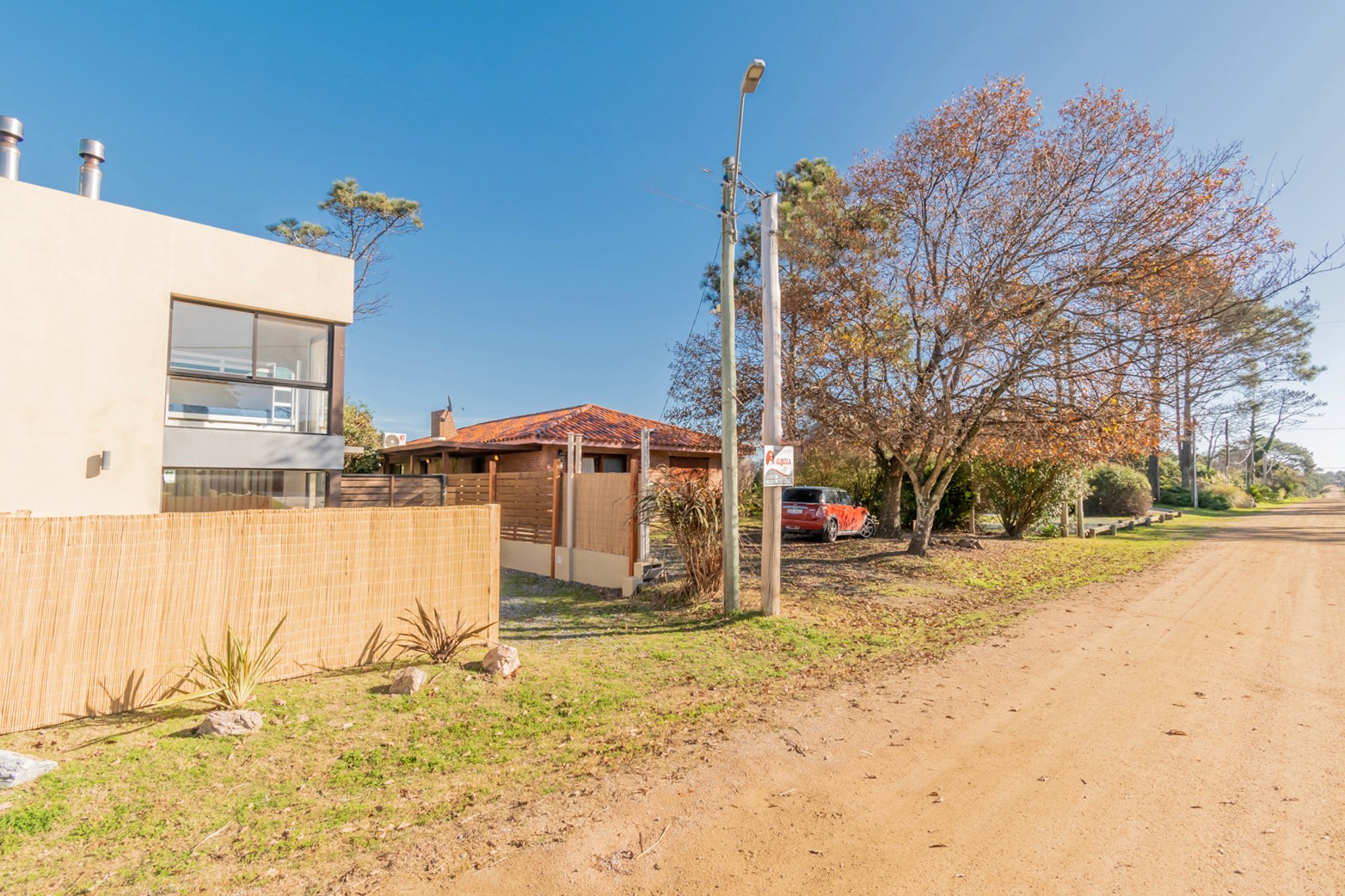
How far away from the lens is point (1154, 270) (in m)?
10.4

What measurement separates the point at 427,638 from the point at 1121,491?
3198 cm

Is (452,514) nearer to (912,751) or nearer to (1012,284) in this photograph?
(912,751)

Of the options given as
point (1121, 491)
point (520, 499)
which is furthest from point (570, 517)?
point (1121, 491)

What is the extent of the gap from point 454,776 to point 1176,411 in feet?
48.4

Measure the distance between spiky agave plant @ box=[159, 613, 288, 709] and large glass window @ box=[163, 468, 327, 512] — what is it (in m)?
5.10

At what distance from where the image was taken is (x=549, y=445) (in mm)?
22078

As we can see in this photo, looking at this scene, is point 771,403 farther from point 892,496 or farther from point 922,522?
point 892,496

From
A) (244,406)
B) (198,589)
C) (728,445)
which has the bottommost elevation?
(198,589)

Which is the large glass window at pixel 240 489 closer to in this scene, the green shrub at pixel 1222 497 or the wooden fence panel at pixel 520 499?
the wooden fence panel at pixel 520 499

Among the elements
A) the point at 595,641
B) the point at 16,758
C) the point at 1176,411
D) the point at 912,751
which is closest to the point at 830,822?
the point at 912,751

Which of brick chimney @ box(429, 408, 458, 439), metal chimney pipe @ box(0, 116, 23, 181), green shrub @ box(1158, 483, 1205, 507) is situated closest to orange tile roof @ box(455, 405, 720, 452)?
brick chimney @ box(429, 408, 458, 439)

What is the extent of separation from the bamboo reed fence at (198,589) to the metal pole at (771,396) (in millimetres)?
3701

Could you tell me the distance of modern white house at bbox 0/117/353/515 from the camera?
8469 mm

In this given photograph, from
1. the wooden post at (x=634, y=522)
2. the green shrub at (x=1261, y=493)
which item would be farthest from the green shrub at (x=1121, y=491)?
the green shrub at (x=1261, y=493)
